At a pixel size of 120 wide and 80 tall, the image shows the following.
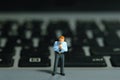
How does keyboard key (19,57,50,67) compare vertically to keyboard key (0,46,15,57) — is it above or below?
below

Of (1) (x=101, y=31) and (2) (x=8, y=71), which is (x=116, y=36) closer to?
(1) (x=101, y=31)

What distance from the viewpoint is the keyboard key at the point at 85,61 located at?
0.48 metres

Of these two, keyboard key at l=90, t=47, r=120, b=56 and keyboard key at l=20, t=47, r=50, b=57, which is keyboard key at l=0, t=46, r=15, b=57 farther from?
keyboard key at l=90, t=47, r=120, b=56

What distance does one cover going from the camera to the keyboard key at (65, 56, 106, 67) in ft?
1.57

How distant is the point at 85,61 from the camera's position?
1.59 ft

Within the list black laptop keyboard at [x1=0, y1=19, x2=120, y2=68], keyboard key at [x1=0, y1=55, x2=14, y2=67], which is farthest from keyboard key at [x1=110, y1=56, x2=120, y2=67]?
keyboard key at [x1=0, y1=55, x2=14, y2=67]

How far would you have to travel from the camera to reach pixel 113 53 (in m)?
0.53

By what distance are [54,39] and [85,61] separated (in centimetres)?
14
